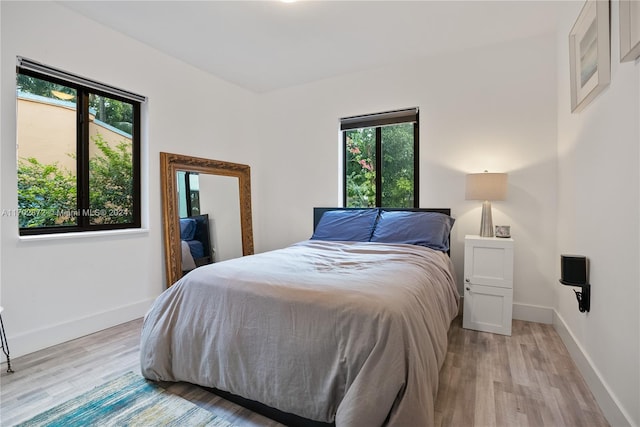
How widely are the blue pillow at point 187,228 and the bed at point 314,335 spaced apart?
57.3 inches

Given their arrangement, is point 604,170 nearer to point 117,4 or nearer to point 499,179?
point 499,179

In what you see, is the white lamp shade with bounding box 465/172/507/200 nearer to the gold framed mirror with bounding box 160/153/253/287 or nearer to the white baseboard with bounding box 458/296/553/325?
the white baseboard with bounding box 458/296/553/325

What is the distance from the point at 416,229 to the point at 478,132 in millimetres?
1178

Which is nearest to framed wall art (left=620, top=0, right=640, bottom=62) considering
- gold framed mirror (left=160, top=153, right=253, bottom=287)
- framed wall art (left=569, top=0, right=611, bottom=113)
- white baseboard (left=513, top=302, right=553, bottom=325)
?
framed wall art (left=569, top=0, right=611, bottom=113)

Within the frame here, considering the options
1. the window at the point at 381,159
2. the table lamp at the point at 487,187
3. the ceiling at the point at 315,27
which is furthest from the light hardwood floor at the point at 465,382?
the ceiling at the point at 315,27

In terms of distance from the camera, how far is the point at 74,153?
253cm

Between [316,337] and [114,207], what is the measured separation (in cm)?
243

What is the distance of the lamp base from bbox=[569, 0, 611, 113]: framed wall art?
0.93 meters

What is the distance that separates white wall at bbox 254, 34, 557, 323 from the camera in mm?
2738

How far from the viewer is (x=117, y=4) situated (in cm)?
231

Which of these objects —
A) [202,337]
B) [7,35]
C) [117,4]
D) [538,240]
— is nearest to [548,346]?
[538,240]

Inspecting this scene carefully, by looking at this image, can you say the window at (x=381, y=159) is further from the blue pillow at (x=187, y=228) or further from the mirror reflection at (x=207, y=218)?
the blue pillow at (x=187, y=228)

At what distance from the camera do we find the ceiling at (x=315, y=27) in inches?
92.4

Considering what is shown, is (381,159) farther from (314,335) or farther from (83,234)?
(83,234)
